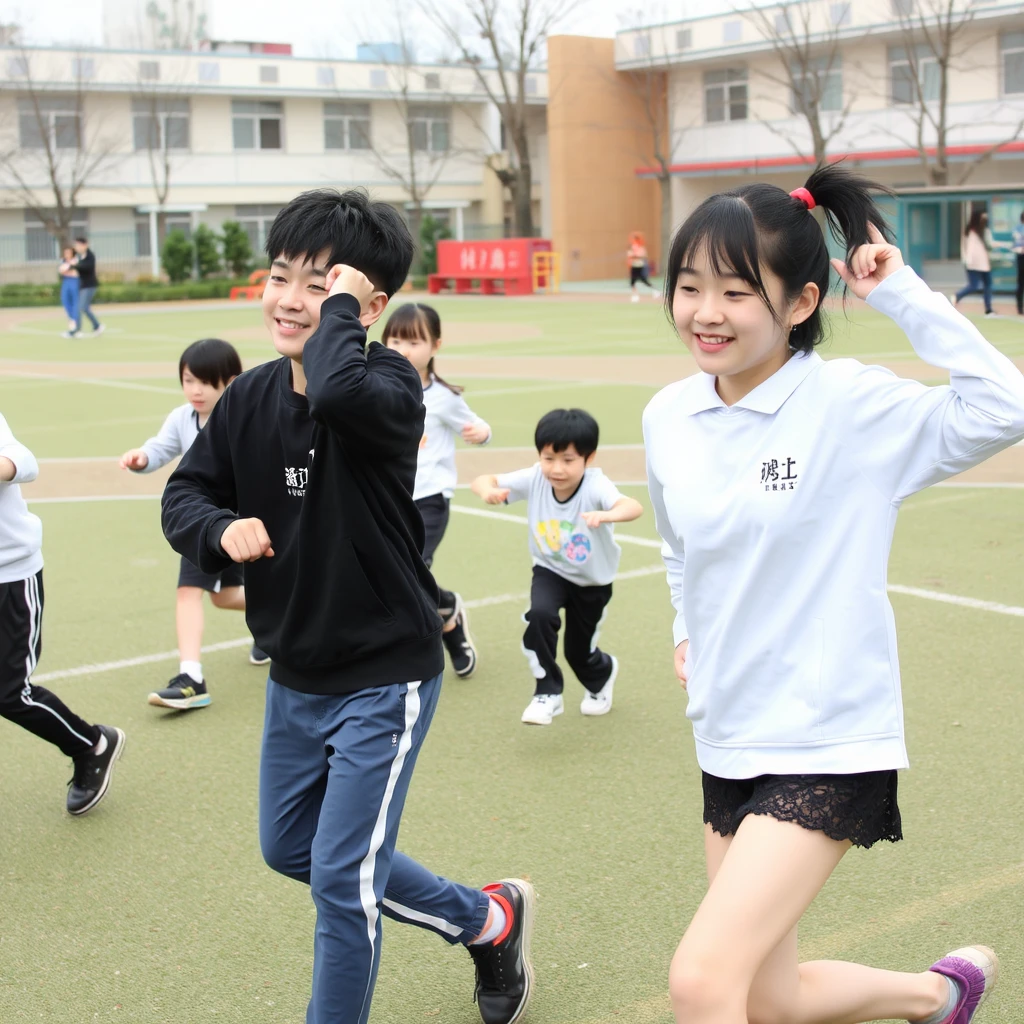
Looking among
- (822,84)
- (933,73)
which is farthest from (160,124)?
(933,73)

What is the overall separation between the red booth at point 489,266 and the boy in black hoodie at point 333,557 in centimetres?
3566

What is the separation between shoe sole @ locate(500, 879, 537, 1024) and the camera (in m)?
3.37

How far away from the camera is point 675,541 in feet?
9.68

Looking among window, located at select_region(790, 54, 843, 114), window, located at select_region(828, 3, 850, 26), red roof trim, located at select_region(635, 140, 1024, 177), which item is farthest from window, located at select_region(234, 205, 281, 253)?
window, located at select_region(828, 3, 850, 26)

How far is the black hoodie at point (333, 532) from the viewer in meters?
2.91

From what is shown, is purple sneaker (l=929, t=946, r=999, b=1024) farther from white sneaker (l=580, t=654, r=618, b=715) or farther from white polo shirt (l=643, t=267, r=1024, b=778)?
white sneaker (l=580, t=654, r=618, b=715)

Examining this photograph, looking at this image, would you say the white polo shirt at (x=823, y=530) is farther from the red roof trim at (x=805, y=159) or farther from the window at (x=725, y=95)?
the window at (x=725, y=95)

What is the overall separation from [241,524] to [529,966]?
137 centimetres

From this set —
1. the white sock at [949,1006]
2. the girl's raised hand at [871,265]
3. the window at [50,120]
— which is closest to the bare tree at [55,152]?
the window at [50,120]

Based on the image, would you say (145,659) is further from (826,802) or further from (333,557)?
(826,802)

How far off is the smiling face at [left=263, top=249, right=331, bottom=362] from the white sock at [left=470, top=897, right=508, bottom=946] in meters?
1.41

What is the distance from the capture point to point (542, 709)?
5.29m

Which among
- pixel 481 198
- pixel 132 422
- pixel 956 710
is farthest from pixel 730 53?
pixel 956 710

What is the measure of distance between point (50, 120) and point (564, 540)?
50561 mm
